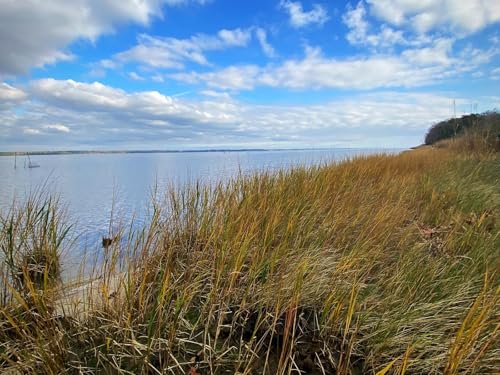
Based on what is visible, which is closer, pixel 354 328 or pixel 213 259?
pixel 354 328

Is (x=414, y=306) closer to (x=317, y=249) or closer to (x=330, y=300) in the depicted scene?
(x=330, y=300)

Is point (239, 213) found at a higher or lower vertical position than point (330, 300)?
higher

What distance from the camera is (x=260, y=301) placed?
190cm

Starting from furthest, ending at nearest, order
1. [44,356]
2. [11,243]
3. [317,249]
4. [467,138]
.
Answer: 1. [467,138]
2. [11,243]
3. [317,249]
4. [44,356]

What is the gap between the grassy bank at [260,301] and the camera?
155 cm

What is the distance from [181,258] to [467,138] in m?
10.8

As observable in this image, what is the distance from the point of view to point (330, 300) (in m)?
1.84

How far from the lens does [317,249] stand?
8.22ft

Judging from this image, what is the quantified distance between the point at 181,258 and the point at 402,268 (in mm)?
1817

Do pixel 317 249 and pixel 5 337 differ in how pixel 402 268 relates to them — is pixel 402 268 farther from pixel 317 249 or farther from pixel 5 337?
pixel 5 337


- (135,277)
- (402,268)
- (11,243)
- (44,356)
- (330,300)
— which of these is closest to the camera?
(44,356)

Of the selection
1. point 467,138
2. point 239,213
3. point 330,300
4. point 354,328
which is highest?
point 467,138

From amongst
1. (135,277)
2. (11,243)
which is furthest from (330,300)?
(11,243)

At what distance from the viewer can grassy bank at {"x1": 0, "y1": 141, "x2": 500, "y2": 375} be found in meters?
1.55
